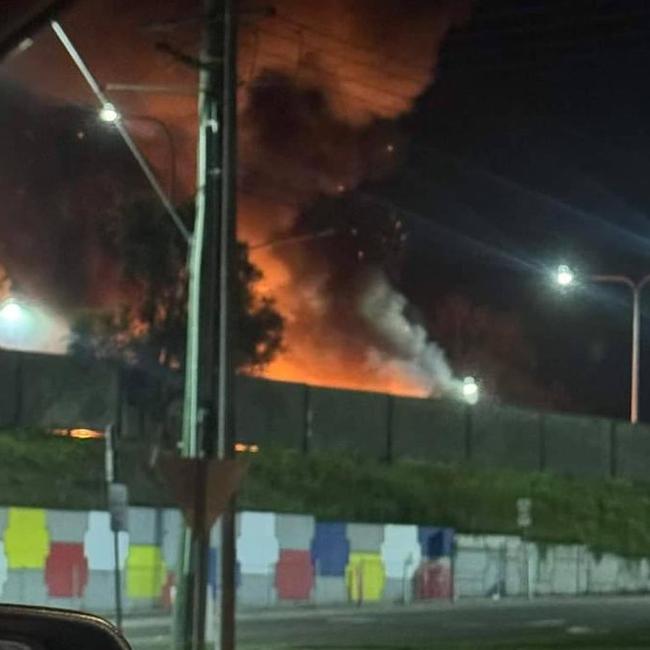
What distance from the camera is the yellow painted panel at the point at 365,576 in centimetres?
3800

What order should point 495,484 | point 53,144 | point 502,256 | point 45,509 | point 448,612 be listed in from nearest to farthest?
point 45,509
point 448,612
point 495,484
point 53,144
point 502,256

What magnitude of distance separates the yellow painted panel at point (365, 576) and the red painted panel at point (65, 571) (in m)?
7.62

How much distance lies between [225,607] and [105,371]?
70.3 feet

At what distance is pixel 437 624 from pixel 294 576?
757 cm

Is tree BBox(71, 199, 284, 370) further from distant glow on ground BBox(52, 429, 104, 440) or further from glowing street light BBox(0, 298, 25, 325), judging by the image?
distant glow on ground BBox(52, 429, 104, 440)

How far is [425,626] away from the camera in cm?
2897

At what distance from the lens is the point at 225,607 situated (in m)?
16.5

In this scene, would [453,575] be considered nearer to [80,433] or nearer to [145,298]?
[80,433]

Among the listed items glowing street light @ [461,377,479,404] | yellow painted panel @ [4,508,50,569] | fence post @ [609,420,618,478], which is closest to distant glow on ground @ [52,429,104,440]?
yellow painted panel @ [4,508,50,569]

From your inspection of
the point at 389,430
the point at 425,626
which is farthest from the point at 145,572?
the point at 389,430

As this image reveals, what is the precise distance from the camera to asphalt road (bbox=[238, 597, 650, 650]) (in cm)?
2497

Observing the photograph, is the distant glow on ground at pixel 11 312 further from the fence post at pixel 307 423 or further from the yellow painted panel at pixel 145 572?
the yellow painted panel at pixel 145 572

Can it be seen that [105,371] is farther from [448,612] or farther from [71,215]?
[71,215]

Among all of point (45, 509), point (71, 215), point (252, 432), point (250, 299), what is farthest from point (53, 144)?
point (45, 509)
